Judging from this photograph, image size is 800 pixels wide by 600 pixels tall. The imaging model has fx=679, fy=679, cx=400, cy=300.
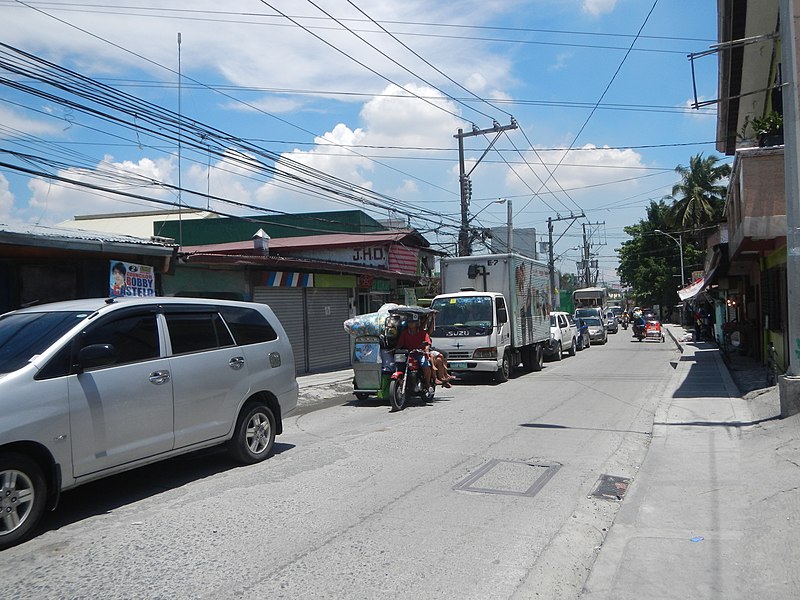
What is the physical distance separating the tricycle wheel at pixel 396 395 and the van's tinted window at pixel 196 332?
542 cm

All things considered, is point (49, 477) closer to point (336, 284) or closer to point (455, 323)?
point (455, 323)

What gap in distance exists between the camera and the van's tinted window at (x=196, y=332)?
23.7ft

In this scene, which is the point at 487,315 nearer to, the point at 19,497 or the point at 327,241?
the point at 19,497

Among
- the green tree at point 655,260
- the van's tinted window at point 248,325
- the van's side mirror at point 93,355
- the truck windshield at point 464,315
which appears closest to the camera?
the van's side mirror at point 93,355

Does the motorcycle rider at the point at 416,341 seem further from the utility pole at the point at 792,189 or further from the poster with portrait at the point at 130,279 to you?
the utility pole at the point at 792,189

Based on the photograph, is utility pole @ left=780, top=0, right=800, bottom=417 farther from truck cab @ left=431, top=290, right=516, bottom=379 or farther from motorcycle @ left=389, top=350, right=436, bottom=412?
truck cab @ left=431, top=290, right=516, bottom=379

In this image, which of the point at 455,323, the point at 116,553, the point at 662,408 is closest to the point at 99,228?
the point at 455,323

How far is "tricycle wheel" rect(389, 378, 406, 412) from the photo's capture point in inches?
510

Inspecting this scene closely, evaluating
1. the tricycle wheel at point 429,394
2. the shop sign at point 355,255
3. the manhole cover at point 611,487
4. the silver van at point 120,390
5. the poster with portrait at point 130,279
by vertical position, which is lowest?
the manhole cover at point 611,487

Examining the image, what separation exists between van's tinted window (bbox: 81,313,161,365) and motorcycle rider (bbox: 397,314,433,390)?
7472 millimetres

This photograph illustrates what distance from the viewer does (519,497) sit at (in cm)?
675

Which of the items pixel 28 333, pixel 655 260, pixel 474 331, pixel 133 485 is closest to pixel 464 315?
pixel 474 331

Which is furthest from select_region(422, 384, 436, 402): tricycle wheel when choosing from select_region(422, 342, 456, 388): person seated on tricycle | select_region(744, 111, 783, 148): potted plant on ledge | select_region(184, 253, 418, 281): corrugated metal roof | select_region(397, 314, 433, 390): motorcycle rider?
select_region(744, 111, 783, 148): potted plant on ledge

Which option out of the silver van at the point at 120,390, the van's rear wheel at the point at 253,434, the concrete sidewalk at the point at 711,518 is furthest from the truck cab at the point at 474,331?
the van's rear wheel at the point at 253,434
